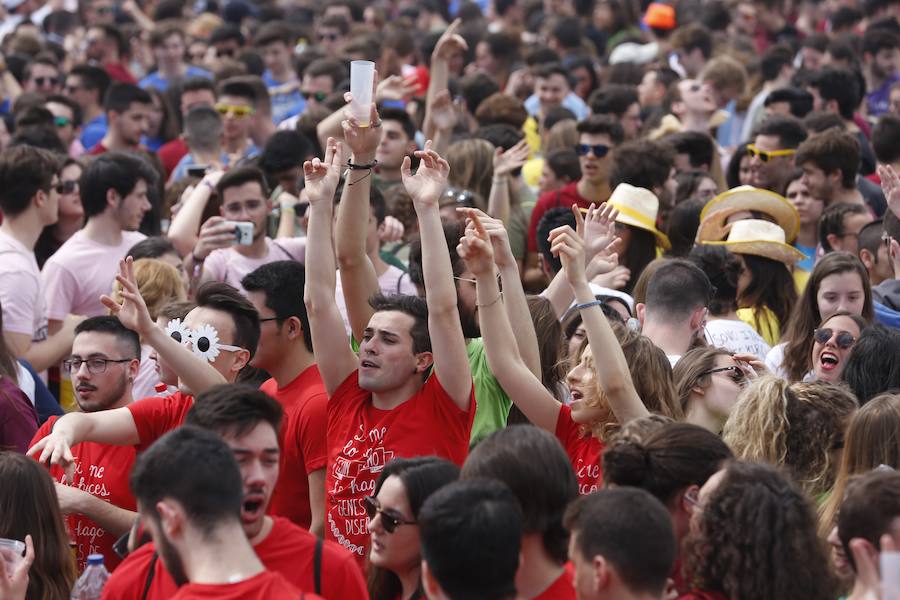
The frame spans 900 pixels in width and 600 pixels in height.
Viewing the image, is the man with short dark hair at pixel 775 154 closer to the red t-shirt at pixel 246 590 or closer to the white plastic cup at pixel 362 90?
the white plastic cup at pixel 362 90

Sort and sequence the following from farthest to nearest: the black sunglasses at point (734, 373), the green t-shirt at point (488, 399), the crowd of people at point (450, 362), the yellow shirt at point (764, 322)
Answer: the yellow shirt at point (764, 322)
the green t-shirt at point (488, 399)
the black sunglasses at point (734, 373)
the crowd of people at point (450, 362)

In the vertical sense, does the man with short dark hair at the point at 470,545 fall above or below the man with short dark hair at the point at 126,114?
above

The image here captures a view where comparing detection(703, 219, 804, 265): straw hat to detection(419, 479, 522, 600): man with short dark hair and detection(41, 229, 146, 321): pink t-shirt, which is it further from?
detection(419, 479, 522, 600): man with short dark hair

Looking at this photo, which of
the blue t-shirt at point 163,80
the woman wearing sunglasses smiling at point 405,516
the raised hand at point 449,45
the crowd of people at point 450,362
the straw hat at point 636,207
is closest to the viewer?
the crowd of people at point 450,362

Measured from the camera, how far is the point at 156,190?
8.15 metres

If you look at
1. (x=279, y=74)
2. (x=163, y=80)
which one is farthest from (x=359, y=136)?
(x=163, y=80)

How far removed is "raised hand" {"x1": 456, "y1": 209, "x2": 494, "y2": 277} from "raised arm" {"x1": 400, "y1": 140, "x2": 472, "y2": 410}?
71mm

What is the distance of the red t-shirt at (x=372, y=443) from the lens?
488 cm

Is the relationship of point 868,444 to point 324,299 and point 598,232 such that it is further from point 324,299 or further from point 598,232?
point 598,232

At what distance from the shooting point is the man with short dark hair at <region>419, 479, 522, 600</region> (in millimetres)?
3305

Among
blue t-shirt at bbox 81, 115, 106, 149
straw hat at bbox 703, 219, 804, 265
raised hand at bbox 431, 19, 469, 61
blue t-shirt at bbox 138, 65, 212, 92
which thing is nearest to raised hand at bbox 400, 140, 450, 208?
straw hat at bbox 703, 219, 804, 265

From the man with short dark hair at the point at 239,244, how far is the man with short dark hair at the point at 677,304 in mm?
2423

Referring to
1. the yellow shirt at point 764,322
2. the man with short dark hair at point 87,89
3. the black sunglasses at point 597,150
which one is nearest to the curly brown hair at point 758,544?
the yellow shirt at point 764,322

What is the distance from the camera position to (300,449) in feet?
17.2
